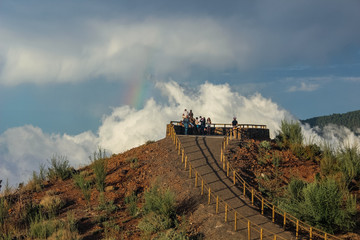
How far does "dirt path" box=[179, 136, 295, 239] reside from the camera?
17.3 meters

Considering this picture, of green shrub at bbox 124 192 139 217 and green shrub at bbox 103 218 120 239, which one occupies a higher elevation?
green shrub at bbox 124 192 139 217

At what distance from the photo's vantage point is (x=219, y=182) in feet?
74.0

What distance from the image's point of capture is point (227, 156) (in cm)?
2709

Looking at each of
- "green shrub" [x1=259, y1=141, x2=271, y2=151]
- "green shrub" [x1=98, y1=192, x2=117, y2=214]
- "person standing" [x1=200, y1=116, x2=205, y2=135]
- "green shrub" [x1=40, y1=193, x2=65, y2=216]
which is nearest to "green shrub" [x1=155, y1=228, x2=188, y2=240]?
"green shrub" [x1=98, y1=192, x2=117, y2=214]

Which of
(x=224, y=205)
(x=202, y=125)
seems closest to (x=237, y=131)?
(x=202, y=125)

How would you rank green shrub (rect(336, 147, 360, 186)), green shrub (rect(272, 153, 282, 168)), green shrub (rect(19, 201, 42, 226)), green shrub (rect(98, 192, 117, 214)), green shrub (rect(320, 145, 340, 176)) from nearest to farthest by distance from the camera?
green shrub (rect(19, 201, 42, 226)) → green shrub (rect(98, 192, 117, 214)) → green shrub (rect(336, 147, 360, 186)) → green shrub (rect(320, 145, 340, 176)) → green shrub (rect(272, 153, 282, 168))

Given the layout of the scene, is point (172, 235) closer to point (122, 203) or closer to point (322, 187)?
point (122, 203)

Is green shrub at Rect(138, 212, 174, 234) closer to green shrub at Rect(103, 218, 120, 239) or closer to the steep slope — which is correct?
the steep slope

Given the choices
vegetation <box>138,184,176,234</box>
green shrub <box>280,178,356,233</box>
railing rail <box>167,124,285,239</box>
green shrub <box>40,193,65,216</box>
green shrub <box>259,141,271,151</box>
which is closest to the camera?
railing rail <box>167,124,285,239</box>

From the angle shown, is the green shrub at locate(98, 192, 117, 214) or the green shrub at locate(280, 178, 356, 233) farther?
the green shrub at locate(98, 192, 117, 214)

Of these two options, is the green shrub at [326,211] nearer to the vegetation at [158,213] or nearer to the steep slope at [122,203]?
the steep slope at [122,203]

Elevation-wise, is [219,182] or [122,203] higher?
[219,182]

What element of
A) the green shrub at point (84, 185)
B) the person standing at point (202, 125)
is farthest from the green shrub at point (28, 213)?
the person standing at point (202, 125)

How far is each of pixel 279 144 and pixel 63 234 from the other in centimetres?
2023
